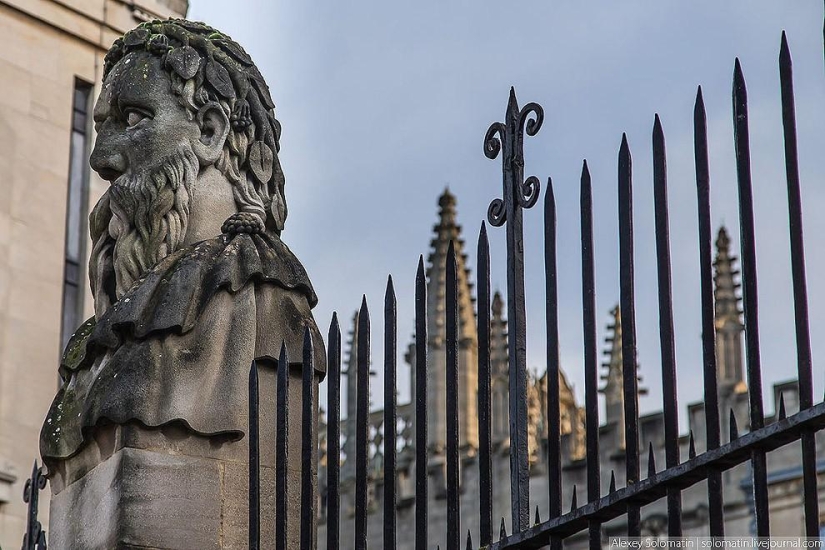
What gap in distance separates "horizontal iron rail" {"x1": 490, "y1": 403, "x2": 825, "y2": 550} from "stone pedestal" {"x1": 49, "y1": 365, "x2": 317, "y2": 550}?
41.5 inches

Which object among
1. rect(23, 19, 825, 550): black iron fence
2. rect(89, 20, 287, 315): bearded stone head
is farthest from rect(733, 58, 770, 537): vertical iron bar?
rect(89, 20, 287, 315): bearded stone head

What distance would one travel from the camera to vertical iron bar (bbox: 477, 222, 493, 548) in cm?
421

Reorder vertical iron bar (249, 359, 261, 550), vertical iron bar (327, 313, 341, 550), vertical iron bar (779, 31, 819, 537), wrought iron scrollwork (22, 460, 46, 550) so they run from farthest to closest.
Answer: wrought iron scrollwork (22, 460, 46, 550), vertical iron bar (249, 359, 261, 550), vertical iron bar (327, 313, 341, 550), vertical iron bar (779, 31, 819, 537)

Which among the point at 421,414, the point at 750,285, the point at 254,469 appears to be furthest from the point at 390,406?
the point at 750,285

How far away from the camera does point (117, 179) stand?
583 cm

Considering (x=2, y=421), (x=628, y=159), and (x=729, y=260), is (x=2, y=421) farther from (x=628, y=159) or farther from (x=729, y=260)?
(x=729, y=260)

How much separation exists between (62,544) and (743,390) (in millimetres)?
29652

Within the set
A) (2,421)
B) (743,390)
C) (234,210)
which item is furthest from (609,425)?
(234,210)

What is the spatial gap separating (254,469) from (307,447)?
0.15 m

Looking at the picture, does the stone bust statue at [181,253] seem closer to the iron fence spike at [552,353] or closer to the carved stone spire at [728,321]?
the iron fence spike at [552,353]

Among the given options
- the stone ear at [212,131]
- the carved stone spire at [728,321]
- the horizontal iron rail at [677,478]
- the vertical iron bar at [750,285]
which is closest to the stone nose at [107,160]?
the stone ear at [212,131]

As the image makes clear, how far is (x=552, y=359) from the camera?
4.11m

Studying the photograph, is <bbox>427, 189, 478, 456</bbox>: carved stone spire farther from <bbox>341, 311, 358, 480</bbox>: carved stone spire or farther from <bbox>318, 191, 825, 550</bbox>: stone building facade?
<bbox>341, 311, 358, 480</bbox>: carved stone spire

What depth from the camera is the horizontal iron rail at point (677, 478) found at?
356 cm
